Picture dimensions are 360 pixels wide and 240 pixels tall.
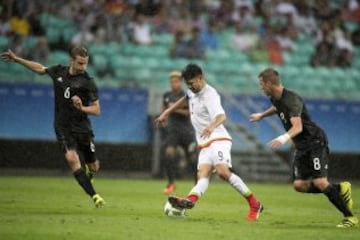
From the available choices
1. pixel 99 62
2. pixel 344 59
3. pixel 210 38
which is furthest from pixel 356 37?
pixel 99 62

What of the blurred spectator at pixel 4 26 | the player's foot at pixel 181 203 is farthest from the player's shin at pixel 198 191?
the blurred spectator at pixel 4 26

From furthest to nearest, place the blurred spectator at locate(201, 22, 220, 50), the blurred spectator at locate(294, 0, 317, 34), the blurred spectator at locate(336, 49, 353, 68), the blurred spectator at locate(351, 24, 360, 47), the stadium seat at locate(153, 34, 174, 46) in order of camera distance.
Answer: the blurred spectator at locate(351, 24, 360, 47)
the blurred spectator at locate(294, 0, 317, 34)
the blurred spectator at locate(336, 49, 353, 68)
the blurred spectator at locate(201, 22, 220, 50)
the stadium seat at locate(153, 34, 174, 46)

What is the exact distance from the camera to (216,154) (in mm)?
12742

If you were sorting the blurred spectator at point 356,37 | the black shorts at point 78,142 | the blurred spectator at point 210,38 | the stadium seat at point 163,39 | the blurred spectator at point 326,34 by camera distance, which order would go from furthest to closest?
the blurred spectator at point 356,37 → the blurred spectator at point 326,34 → the blurred spectator at point 210,38 → the stadium seat at point 163,39 → the black shorts at point 78,142

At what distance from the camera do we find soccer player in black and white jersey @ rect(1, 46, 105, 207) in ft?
44.4

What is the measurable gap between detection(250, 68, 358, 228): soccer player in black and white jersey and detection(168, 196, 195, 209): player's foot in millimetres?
1546

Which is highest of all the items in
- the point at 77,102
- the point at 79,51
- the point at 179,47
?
the point at 79,51

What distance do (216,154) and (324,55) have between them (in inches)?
688

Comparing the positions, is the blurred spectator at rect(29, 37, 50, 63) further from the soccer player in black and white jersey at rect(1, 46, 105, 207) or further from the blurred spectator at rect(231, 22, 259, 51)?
the soccer player in black and white jersey at rect(1, 46, 105, 207)

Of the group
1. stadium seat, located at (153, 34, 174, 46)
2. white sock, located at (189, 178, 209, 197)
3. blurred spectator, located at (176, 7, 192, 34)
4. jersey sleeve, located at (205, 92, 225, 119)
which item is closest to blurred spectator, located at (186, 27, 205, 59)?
blurred spectator, located at (176, 7, 192, 34)

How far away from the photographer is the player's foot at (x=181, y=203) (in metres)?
12.3

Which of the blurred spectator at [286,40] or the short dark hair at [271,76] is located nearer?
the short dark hair at [271,76]

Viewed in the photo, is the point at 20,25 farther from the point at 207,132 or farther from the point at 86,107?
the point at 207,132

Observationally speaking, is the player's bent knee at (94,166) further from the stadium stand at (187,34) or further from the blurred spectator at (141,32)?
the blurred spectator at (141,32)
